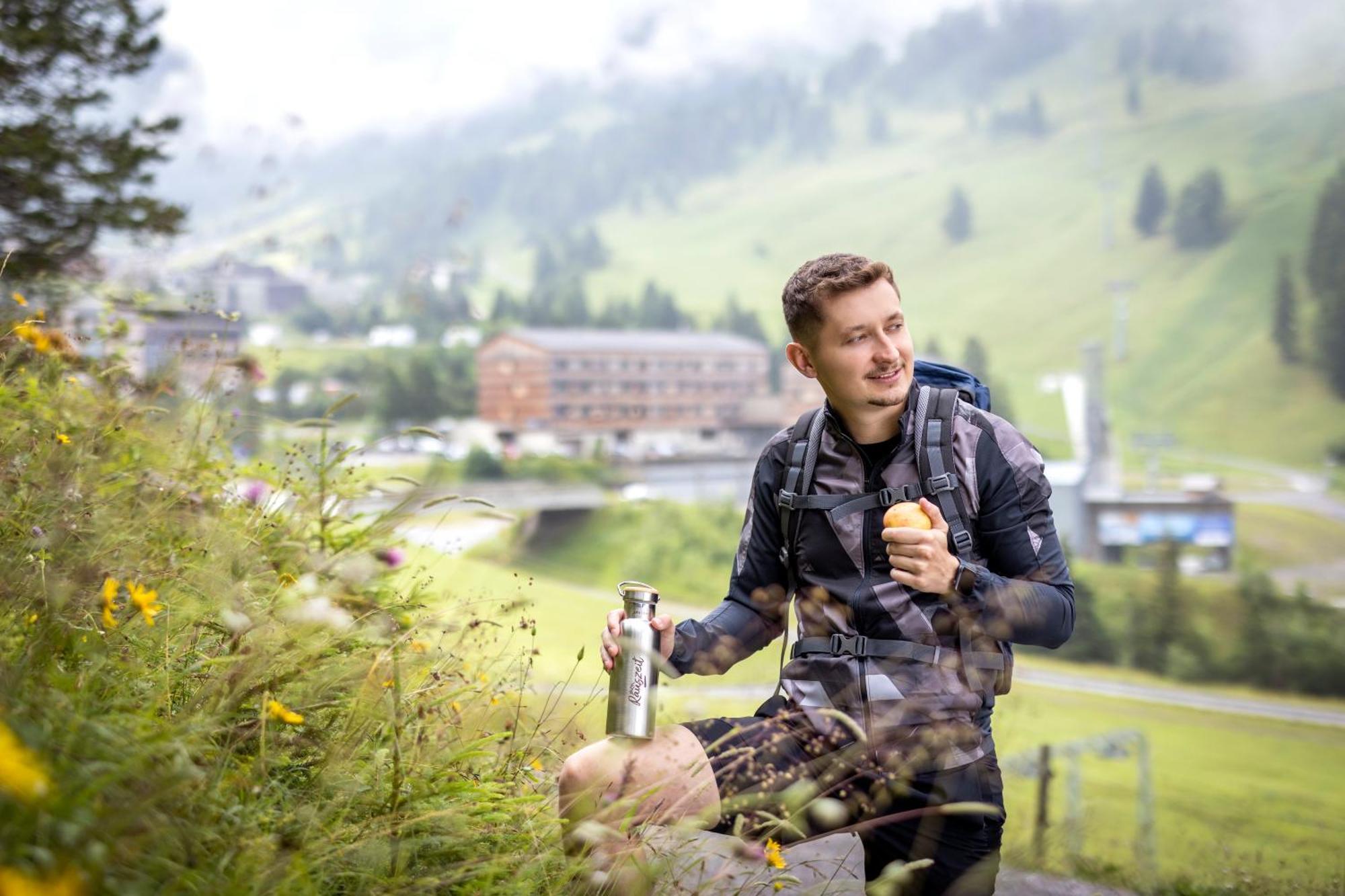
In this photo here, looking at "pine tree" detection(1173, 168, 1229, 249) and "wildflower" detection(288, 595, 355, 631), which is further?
"pine tree" detection(1173, 168, 1229, 249)

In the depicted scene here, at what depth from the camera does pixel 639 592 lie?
65.4 inches

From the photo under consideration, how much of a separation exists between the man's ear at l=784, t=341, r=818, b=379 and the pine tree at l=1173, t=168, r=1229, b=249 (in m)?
96.1

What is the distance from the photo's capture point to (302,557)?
2.39 m

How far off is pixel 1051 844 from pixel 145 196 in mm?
11734

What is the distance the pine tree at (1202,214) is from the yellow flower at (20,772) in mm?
97429

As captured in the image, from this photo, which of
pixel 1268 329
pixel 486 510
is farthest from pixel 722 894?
pixel 1268 329

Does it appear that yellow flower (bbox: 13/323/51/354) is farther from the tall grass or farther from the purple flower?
the purple flower

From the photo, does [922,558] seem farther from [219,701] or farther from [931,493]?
[219,701]

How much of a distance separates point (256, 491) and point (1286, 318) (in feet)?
290

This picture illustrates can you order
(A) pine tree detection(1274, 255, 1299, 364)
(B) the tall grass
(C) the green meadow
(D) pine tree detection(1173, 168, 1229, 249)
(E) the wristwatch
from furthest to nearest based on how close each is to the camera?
(D) pine tree detection(1173, 168, 1229, 249), (A) pine tree detection(1274, 255, 1299, 364), (C) the green meadow, (E) the wristwatch, (B) the tall grass

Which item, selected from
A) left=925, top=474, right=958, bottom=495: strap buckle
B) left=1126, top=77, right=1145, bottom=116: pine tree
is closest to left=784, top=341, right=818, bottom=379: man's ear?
left=925, top=474, right=958, bottom=495: strap buckle

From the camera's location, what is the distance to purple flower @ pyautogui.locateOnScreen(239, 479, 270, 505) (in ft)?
9.47

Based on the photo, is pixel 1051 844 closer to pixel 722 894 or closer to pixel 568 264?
pixel 722 894

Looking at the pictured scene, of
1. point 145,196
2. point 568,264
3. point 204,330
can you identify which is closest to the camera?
point 204,330
